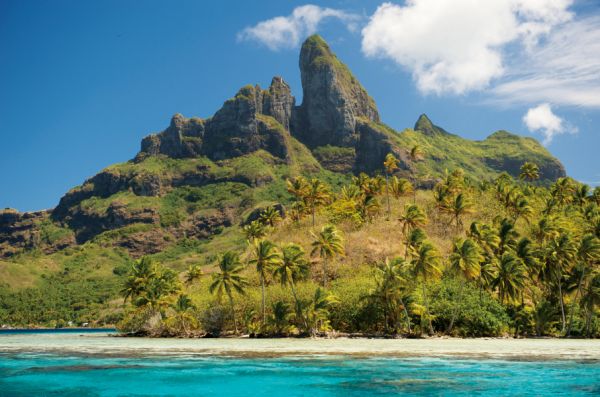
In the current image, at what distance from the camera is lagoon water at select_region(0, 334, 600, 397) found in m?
32.8

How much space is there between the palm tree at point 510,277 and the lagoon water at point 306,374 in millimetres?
Answer: 31863

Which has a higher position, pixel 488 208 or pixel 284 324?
pixel 488 208

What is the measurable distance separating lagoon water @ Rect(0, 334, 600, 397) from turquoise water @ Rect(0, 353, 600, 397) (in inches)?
2.6

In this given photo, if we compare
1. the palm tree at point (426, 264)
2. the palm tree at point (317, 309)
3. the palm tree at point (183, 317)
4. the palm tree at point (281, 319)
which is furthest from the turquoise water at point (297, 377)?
the palm tree at point (183, 317)

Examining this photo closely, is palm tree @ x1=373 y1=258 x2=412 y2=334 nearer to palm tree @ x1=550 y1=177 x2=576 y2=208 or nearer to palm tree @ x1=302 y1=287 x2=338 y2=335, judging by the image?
palm tree @ x1=302 y1=287 x2=338 y2=335

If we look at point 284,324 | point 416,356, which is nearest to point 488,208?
point 284,324

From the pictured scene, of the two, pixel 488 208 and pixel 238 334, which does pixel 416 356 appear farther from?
pixel 488 208

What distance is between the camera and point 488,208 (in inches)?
5561

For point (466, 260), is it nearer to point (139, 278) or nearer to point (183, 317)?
point (183, 317)

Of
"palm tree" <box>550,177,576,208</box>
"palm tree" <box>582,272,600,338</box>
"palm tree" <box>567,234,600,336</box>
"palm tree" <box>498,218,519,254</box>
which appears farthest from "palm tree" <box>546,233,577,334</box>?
"palm tree" <box>550,177,576,208</box>

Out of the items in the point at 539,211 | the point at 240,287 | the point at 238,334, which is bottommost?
the point at 238,334

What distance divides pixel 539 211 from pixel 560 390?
122834 millimetres

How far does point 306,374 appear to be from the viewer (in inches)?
1591

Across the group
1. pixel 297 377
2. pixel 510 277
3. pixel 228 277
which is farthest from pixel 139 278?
pixel 297 377
